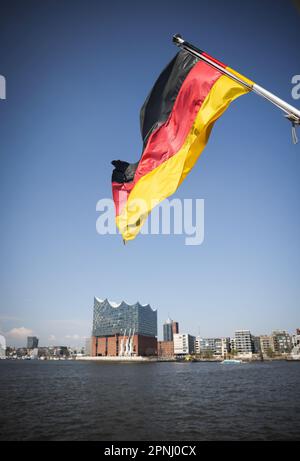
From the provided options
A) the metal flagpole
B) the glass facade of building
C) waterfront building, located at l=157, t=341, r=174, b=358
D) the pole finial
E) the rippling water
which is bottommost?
waterfront building, located at l=157, t=341, r=174, b=358

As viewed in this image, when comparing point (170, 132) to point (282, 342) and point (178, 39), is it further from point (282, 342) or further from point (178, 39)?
point (282, 342)

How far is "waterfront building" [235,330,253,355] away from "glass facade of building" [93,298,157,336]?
2309 inches

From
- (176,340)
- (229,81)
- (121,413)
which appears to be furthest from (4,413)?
(176,340)

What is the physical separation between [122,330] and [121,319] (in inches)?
205

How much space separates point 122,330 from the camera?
154 m

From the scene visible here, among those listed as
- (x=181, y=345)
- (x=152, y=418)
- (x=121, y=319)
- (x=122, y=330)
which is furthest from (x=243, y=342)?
(x=152, y=418)

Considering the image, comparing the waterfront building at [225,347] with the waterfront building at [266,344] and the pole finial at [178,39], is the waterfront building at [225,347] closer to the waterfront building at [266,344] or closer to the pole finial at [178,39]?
the waterfront building at [266,344]

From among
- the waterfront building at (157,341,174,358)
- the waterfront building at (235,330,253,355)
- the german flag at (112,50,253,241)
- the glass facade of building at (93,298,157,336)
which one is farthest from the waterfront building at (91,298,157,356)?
the german flag at (112,50,253,241)

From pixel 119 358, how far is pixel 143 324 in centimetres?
2508

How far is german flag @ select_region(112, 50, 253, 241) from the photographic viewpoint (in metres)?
6.29

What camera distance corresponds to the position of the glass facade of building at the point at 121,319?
15450 centimetres

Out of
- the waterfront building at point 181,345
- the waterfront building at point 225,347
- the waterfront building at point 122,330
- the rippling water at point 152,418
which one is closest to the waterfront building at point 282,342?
the waterfront building at point 225,347

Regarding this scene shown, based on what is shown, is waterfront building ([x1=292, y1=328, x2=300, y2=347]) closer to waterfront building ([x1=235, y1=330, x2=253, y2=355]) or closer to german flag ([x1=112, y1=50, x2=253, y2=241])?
waterfront building ([x1=235, y1=330, x2=253, y2=355])
